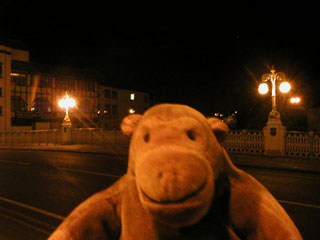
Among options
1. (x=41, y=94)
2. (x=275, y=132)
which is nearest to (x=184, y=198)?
(x=275, y=132)

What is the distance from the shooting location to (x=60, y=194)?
738cm

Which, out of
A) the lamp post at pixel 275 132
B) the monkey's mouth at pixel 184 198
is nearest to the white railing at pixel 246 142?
the lamp post at pixel 275 132

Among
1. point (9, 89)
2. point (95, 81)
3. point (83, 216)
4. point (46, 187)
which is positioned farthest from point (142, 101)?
point (83, 216)

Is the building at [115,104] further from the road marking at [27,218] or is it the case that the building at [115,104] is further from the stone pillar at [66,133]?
the road marking at [27,218]

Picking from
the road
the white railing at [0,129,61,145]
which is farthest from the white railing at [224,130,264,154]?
the white railing at [0,129,61,145]

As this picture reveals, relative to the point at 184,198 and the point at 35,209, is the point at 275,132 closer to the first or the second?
the point at 35,209

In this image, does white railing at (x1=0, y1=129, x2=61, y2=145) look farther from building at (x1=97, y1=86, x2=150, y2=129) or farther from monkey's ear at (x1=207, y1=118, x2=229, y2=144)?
monkey's ear at (x1=207, y1=118, x2=229, y2=144)

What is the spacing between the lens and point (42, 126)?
43281 millimetres

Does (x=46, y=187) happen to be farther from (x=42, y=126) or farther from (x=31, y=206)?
(x=42, y=126)

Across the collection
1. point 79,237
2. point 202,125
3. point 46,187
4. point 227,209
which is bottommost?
point 46,187

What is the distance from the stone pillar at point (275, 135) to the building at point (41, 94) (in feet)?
87.7

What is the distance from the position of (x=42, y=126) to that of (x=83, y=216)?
146ft

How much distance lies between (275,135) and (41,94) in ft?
119

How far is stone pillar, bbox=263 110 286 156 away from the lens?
15.0 meters
